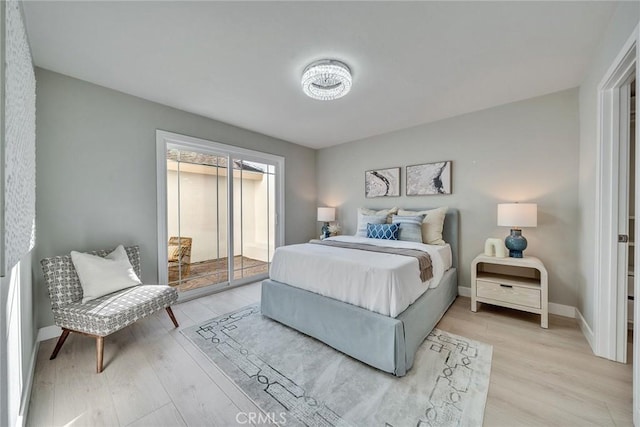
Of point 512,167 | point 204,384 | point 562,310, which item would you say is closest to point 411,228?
point 512,167

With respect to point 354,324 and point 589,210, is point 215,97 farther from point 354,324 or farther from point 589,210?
point 589,210

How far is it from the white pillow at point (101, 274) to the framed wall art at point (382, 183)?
336cm

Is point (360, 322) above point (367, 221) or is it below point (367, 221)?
below

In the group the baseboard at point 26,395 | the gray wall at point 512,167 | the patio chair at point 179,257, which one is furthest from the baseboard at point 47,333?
the gray wall at point 512,167

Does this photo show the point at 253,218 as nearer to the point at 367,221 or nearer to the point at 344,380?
the point at 367,221

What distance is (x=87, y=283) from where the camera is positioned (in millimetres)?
2033

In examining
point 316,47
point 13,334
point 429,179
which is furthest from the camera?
point 429,179

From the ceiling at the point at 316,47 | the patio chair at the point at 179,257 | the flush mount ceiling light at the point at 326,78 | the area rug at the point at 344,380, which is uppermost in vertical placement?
the ceiling at the point at 316,47

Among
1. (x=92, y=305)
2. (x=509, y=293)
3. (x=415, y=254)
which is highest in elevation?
(x=415, y=254)

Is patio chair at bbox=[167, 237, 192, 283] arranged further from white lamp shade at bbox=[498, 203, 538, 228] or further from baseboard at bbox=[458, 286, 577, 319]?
baseboard at bbox=[458, 286, 577, 319]

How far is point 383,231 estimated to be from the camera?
3223 mm

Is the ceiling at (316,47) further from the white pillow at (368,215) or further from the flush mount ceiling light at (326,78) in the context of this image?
the white pillow at (368,215)

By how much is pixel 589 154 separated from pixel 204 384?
369cm

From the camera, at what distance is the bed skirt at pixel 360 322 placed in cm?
169
